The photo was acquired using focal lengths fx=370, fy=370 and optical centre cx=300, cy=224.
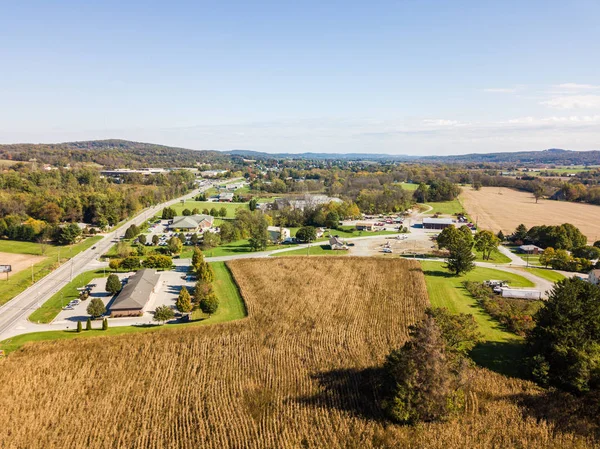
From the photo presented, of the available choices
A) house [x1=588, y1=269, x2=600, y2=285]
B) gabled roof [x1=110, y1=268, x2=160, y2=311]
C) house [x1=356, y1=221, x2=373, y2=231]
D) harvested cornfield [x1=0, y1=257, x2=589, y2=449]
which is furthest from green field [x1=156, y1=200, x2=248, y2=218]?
house [x1=588, y1=269, x2=600, y2=285]

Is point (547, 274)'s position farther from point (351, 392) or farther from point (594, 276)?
point (351, 392)

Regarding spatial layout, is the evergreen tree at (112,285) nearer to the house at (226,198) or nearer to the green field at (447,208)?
the house at (226,198)

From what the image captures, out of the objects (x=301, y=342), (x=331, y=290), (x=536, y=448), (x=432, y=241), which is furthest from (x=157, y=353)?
(x=432, y=241)

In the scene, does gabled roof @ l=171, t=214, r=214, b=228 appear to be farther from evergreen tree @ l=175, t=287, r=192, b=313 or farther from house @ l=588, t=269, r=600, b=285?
house @ l=588, t=269, r=600, b=285

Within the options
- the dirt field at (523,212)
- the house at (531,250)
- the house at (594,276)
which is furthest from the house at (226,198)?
the house at (594,276)

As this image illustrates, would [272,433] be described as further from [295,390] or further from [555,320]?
[555,320]

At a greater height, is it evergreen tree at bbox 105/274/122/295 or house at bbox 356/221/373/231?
house at bbox 356/221/373/231
